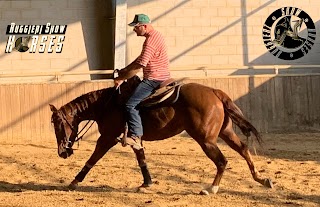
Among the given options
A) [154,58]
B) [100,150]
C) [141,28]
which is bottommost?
[100,150]

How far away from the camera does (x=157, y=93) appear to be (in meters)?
7.80

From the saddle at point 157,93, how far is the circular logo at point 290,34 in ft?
37.3

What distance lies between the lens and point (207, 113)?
25.1 ft

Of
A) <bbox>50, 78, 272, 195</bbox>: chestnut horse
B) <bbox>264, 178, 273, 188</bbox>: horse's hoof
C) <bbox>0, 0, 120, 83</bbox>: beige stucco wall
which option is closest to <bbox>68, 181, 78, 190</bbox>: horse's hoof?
<bbox>50, 78, 272, 195</bbox>: chestnut horse

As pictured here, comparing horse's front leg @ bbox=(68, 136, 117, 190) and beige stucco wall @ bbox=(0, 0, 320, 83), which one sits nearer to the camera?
horse's front leg @ bbox=(68, 136, 117, 190)

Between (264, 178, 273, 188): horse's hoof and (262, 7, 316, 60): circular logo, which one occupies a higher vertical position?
(262, 7, 316, 60): circular logo

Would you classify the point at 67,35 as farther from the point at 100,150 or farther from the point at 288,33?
the point at 100,150

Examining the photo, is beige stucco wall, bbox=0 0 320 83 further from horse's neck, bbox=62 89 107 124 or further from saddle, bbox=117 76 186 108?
saddle, bbox=117 76 186 108

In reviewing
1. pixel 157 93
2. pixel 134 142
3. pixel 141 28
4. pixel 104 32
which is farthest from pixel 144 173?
pixel 104 32

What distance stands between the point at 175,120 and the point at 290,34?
1202 centimetres

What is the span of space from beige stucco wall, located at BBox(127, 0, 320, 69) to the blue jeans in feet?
32.9

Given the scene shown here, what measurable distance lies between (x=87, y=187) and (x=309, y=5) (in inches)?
494

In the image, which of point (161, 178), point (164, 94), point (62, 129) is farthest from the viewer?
point (161, 178)

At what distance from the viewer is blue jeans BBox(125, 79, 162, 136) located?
780cm
